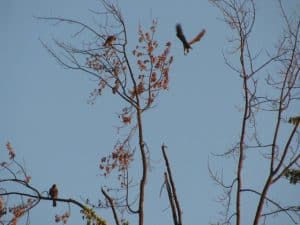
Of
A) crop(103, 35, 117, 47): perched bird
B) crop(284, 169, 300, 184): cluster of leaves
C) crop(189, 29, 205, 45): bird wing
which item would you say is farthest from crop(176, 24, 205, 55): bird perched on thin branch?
crop(284, 169, 300, 184): cluster of leaves

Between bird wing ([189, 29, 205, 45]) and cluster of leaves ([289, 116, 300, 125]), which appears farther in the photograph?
cluster of leaves ([289, 116, 300, 125])

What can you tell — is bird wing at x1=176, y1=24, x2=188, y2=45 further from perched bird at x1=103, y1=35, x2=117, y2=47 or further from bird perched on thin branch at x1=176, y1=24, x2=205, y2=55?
perched bird at x1=103, y1=35, x2=117, y2=47

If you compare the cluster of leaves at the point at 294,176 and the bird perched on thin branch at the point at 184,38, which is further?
the cluster of leaves at the point at 294,176

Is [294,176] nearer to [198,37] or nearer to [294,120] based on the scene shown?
[294,120]

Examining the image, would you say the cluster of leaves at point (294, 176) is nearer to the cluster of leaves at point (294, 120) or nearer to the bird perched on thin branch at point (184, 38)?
the cluster of leaves at point (294, 120)

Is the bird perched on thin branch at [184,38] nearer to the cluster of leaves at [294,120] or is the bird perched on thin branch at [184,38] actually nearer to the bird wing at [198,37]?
the bird wing at [198,37]

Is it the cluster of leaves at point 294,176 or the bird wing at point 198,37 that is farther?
the cluster of leaves at point 294,176

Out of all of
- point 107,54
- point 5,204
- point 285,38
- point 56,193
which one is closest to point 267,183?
point 285,38

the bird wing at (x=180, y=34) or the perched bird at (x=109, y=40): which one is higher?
the perched bird at (x=109, y=40)

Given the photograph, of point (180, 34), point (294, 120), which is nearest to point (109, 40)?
point (180, 34)

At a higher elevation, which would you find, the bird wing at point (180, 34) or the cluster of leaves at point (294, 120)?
the bird wing at point (180, 34)

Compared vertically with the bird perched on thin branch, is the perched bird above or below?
above

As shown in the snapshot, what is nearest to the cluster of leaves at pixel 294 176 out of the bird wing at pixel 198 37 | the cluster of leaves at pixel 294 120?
the cluster of leaves at pixel 294 120

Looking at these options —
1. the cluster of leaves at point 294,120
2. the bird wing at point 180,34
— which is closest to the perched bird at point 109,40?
the bird wing at point 180,34
